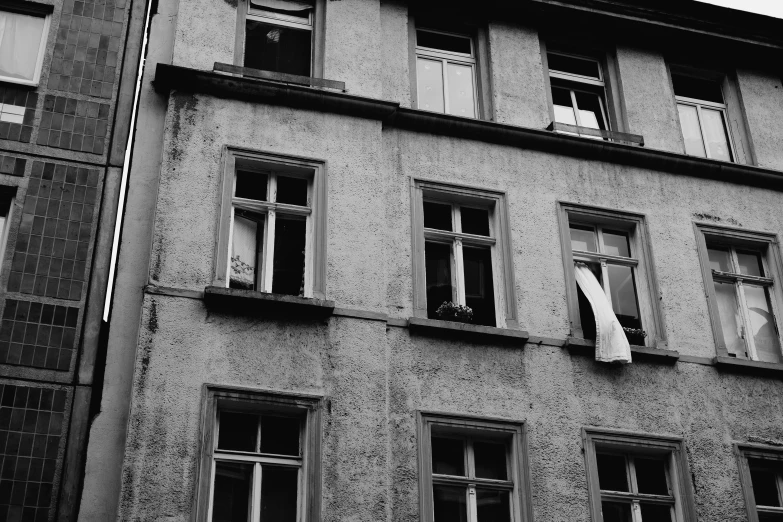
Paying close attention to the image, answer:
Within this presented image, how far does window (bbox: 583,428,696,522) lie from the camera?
491 inches

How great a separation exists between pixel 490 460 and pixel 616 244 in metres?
4.15

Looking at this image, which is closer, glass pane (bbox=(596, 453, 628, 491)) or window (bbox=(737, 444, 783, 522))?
glass pane (bbox=(596, 453, 628, 491))

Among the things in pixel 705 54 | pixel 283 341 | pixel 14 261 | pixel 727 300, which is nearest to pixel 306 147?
pixel 283 341

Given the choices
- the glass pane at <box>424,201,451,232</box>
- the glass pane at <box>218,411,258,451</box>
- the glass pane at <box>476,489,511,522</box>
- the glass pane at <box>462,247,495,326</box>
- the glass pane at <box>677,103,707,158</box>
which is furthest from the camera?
the glass pane at <box>677,103,707,158</box>

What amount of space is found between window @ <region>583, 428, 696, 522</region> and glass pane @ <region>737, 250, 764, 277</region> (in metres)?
3.62

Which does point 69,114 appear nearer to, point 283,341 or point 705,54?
point 283,341

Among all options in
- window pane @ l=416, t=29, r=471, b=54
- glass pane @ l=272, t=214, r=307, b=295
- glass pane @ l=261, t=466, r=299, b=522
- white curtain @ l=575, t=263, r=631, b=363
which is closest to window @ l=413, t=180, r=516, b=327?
white curtain @ l=575, t=263, r=631, b=363

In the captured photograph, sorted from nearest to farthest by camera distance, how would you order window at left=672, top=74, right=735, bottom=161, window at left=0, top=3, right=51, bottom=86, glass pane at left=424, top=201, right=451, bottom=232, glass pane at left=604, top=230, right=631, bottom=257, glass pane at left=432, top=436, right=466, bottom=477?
glass pane at left=432, top=436, right=466, bottom=477 → window at left=0, top=3, right=51, bottom=86 → glass pane at left=424, top=201, right=451, bottom=232 → glass pane at left=604, top=230, right=631, bottom=257 → window at left=672, top=74, right=735, bottom=161

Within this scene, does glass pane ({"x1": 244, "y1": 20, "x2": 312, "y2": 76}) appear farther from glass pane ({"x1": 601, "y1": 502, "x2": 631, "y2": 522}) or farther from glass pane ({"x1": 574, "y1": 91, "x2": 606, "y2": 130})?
glass pane ({"x1": 601, "y1": 502, "x2": 631, "y2": 522})

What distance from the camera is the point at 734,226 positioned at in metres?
15.2

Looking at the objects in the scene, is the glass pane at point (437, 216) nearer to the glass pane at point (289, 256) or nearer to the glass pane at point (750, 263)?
the glass pane at point (289, 256)

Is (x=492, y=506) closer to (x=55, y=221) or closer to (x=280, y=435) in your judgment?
(x=280, y=435)

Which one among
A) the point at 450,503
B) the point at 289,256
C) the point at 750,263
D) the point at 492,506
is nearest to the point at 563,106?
the point at 750,263

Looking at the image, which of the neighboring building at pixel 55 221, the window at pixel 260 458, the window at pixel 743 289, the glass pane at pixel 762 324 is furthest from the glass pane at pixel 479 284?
the neighboring building at pixel 55 221
